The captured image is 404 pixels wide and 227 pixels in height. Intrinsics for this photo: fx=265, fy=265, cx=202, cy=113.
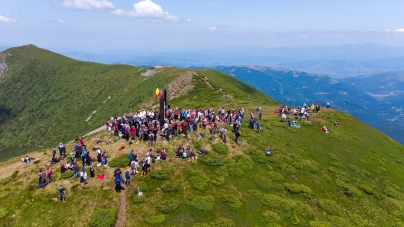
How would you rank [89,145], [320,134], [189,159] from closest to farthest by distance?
[189,159], [89,145], [320,134]

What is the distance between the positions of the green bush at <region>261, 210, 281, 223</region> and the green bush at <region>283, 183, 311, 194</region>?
5.82m

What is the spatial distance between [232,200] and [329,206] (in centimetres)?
1207

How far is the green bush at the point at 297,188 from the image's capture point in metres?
32.4

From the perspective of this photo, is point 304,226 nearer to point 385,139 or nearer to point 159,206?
point 159,206

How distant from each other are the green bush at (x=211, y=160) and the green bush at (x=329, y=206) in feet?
41.1

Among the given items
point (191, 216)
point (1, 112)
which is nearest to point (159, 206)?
point (191, 216)

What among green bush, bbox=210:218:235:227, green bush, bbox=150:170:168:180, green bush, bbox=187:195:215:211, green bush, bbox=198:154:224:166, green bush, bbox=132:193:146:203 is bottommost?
green bush, bbox=210:218:235:227

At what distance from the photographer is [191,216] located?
2600 centimetres

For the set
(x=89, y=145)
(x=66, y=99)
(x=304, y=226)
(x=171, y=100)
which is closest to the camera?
(x=304, y=226)

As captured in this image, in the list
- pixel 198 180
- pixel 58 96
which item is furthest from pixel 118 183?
pixel 58 96

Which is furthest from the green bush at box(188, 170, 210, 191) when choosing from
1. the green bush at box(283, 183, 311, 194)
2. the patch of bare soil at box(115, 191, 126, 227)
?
the green bush at box(283, 183, 311, 194)

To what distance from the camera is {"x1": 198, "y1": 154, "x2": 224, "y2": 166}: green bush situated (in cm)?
3394

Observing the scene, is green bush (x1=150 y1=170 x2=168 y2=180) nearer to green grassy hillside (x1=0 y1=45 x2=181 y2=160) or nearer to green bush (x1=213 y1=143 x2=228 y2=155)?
green bush (x1=213 y1=143 x2=228 y2=155)

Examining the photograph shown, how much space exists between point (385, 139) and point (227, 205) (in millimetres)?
50167
